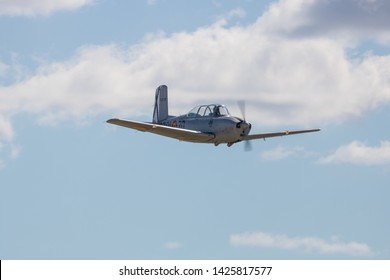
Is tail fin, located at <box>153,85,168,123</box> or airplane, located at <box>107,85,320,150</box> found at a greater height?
tail fin, located at <box>153,85,168,123</box>

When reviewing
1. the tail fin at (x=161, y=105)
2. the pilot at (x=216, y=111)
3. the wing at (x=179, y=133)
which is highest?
the tail fin at (x=161, y=105)

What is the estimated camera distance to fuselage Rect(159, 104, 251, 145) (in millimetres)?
70938

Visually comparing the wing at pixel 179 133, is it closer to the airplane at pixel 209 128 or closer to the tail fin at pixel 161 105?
the airplane at pixel 209 128

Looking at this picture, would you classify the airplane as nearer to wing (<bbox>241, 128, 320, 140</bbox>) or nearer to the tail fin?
wing (<bbox>241, 128, 320, 140</bbox>)

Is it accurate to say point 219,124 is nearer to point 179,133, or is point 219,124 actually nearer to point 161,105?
point 179,133

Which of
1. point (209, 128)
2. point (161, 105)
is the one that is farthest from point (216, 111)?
point (161, 105)

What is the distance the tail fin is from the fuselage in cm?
929

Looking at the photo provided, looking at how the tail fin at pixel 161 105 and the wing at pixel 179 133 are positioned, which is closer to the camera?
the wing at pixel 179 133

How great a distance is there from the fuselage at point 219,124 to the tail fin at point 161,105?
929cm

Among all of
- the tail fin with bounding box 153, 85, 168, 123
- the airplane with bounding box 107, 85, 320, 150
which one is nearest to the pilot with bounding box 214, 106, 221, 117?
the airplane with bounding box 107, 85, 320, 150

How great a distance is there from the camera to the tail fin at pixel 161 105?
83.3 meters

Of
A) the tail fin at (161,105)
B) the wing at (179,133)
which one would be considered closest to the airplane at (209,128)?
the wing at (179,133)
